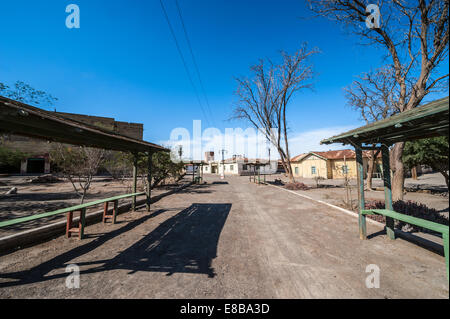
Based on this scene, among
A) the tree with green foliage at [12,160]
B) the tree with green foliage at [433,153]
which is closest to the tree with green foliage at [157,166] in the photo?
the tree with green foliage at [433,153]

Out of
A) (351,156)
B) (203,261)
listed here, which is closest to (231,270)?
(203,261)

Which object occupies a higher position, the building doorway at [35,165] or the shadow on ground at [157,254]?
the building doorway at [35,165]

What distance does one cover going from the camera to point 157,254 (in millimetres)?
3486

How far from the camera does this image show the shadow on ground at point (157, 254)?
2.85m

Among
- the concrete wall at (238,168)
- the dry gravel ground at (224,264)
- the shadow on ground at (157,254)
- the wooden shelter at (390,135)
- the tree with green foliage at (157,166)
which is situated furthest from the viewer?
the concrete wall at (238,168)

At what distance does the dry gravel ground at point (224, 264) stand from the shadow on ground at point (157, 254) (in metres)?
0.02

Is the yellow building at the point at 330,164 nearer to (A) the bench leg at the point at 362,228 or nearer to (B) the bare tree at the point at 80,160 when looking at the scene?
(A) the bench leg at the point at 362,228

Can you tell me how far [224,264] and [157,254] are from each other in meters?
1.45

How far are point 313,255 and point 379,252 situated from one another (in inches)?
55.1

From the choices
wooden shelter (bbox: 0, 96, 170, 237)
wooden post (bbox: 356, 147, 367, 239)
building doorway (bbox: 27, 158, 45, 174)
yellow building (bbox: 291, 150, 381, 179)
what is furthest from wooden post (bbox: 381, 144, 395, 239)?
building doorway (bbox: 27, 158, 45, 174)

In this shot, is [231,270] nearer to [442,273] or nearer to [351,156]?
[442,273]

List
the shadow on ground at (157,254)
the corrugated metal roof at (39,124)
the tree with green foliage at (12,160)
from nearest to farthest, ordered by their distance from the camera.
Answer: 1. the corrugated metal roof at (39,124)
2. the shadow on ground at (157,254)
3. the tree with green foliage at (12,160)

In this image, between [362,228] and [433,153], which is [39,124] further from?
[433,153]

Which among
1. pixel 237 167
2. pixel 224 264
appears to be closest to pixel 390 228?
pixel 224 264
